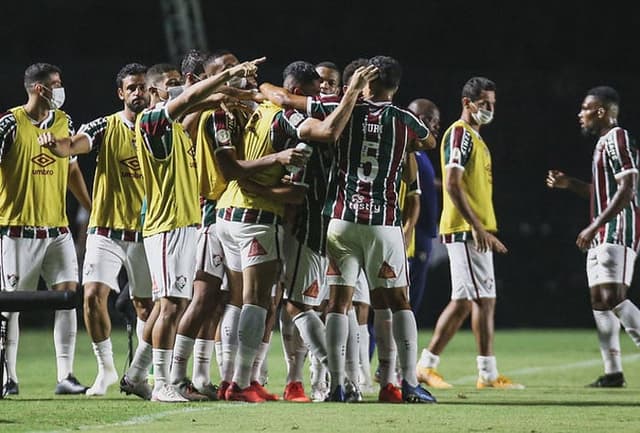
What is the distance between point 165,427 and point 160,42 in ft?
63.3

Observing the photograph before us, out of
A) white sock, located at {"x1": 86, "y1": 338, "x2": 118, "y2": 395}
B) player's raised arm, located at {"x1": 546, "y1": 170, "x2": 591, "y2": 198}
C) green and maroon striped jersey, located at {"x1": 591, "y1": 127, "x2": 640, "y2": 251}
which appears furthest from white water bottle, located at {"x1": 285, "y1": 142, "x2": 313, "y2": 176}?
green and maroon striped jersey, located at {"x1": 591, "y1": 127, "x2": 640, "y2": 251}

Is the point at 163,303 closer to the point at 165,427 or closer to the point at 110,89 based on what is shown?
the point at 165,427

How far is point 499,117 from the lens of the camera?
1852 centimetres

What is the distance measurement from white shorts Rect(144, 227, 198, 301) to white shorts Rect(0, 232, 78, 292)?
1.14 metres

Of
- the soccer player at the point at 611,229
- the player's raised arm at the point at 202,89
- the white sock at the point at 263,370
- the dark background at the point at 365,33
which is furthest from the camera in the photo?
the dark background at the point at 365,33

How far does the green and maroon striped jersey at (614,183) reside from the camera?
10.6m

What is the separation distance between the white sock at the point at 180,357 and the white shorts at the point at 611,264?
154 inches

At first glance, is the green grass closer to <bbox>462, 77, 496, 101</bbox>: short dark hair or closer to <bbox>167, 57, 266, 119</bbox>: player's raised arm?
<bbox>167, 57, 266, 119</bbox>: player's raised arm

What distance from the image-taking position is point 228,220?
27.6ft

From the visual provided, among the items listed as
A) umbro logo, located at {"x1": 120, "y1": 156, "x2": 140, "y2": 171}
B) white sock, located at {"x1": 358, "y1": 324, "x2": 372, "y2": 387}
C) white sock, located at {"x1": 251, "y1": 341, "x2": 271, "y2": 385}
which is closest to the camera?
white sock, located at {"x1": 251, "y1": 341, "x2": 271, "y2": 385}

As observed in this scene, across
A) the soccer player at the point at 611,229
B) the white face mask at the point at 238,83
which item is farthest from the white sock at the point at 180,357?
the soccer player at the point at 611,229

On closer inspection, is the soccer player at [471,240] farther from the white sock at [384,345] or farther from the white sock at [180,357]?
the white sock at [180,357]

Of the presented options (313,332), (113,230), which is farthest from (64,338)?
(313,332)

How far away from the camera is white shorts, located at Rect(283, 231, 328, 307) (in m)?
8.42
